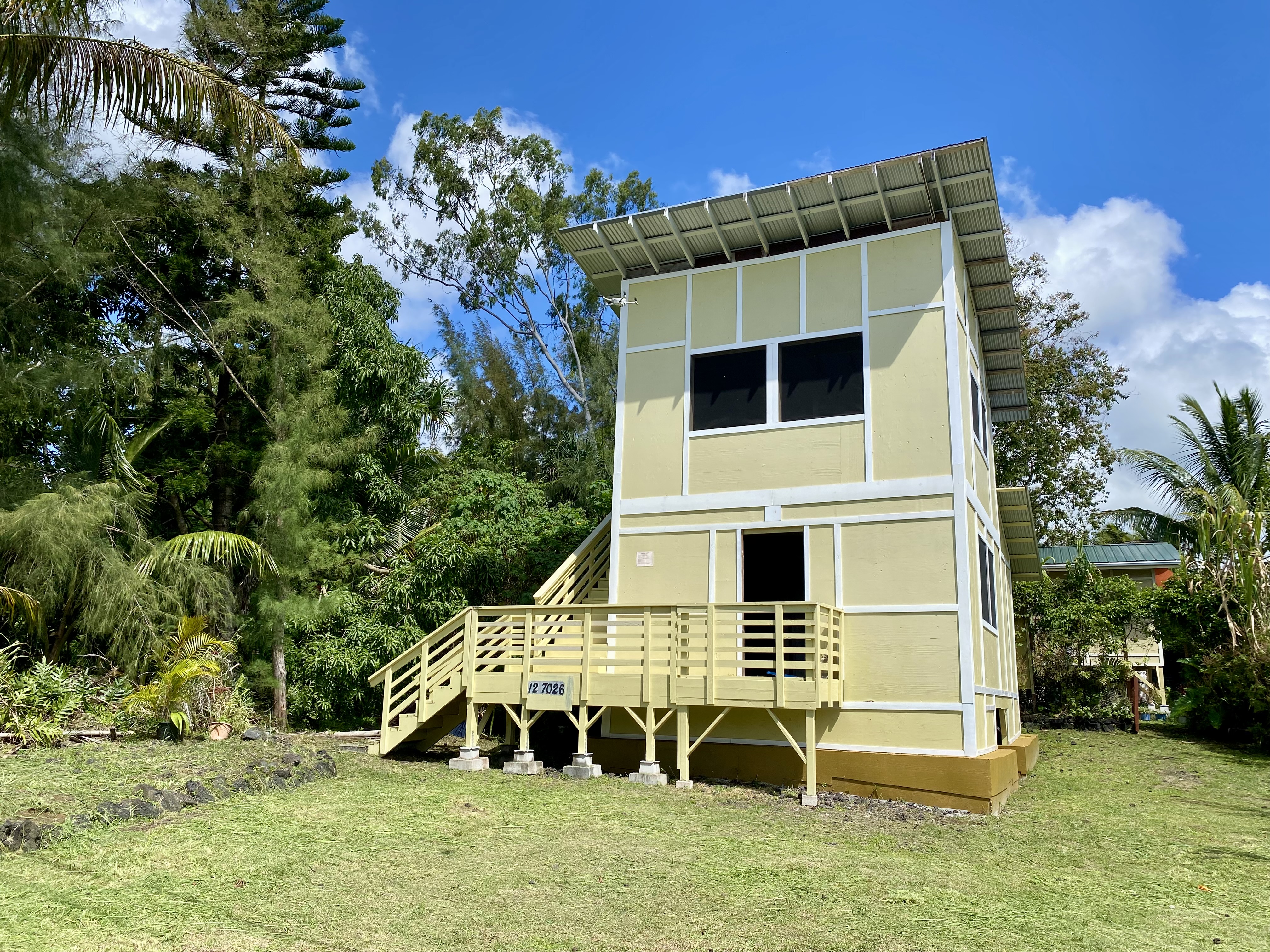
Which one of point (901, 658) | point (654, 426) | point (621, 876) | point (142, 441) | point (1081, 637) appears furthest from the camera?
point (1081, 637)

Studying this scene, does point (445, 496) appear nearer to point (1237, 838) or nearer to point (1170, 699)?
point (1237, 838)

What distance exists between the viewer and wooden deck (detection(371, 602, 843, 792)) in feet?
32.9

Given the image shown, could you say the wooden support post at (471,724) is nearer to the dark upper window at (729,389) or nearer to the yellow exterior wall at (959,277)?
the dark upper window at (729,389)

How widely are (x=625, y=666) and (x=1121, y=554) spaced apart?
2069 cm

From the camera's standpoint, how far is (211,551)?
14.6 m

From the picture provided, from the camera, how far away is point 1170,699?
2436 centimetres

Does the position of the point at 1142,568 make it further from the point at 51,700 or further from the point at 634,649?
the point at 51,700

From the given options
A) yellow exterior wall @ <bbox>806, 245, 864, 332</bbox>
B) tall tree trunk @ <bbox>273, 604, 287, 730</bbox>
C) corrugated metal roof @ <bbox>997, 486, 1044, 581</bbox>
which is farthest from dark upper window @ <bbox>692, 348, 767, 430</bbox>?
tall tree trunk @ <bbox>273, 604, 287, 730</bbox>

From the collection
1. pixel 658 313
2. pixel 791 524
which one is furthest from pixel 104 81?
pixel 791 524

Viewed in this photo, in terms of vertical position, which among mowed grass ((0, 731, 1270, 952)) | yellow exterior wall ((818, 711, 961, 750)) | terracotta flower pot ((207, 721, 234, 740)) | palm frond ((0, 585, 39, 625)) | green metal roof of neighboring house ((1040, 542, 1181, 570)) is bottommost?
mowed grass ((0, 731, 1270, 952))

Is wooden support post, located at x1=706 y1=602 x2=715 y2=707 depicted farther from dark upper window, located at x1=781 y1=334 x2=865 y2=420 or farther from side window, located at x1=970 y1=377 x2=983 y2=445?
side window, located at x1=970 y1=377 x2=983 y2=445

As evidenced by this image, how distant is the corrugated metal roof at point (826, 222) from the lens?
11.0 meters

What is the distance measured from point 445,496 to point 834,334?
351 inches

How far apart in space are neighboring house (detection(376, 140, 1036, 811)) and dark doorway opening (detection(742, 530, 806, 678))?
0.06m
